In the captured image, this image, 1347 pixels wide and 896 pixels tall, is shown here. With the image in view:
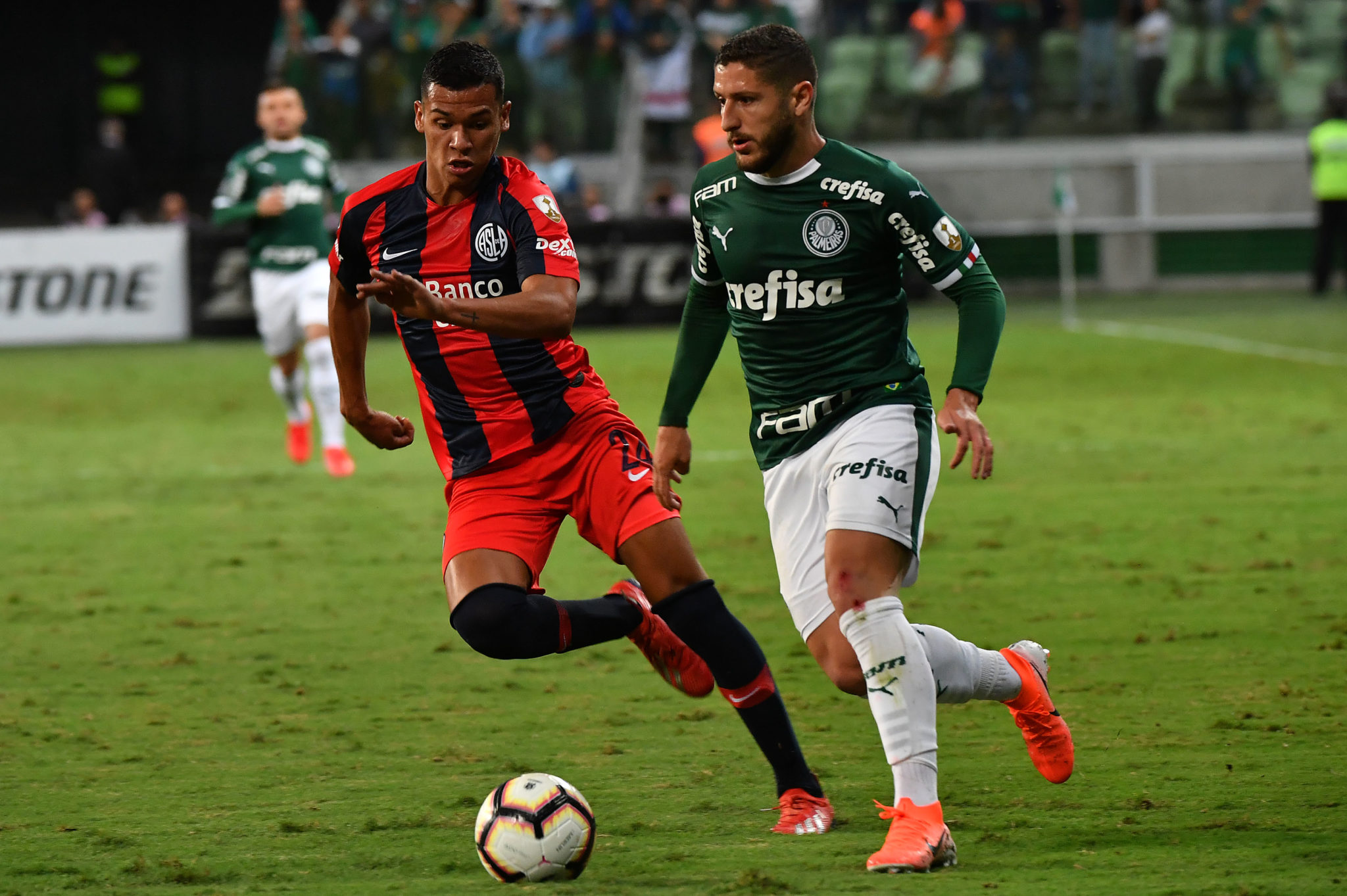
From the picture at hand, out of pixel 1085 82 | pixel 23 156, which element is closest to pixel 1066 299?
pixel 1085 82

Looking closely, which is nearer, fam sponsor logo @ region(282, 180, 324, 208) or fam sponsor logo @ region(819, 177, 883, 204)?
fam sponsor logo @ region(819, 177, 883, 204)

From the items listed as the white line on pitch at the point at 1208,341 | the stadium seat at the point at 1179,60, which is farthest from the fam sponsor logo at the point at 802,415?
the stadium seat at the point at 1179,60

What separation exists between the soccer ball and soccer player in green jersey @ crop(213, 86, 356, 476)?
7881mm

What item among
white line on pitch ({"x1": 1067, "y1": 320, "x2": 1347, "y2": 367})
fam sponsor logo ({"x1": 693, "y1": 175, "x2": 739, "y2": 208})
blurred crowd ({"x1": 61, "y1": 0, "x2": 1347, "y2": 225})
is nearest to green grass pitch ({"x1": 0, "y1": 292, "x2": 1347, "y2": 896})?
fam sponsor logo ({"x1": 693, "y1": 175, "x2": 739, "y2": 208})

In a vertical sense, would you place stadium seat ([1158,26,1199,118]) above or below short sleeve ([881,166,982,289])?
below

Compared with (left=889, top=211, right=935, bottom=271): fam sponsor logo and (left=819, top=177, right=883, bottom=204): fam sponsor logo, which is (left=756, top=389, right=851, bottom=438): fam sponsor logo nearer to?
(left=889, top=211, right=935, bottom=271): fam sponsor logo

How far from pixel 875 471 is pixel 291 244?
848 cm

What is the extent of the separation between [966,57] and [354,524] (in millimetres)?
16790

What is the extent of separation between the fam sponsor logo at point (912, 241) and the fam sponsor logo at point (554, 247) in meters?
0.89

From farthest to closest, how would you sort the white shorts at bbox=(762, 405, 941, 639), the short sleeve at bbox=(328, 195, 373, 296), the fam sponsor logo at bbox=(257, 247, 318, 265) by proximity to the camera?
the fam sponsor logo at bbox=(257, 247, 318, 265), the short sleeve at bbox=(328, 195, 373, 296), the white shorts at bbox=(762, 405, 941, 639)

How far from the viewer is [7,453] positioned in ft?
43.6

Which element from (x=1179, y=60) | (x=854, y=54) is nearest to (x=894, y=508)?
(x=854, y=54)

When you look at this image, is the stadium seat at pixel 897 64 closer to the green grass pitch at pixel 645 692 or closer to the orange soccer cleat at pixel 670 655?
the green grass pitch at pixel 645 692

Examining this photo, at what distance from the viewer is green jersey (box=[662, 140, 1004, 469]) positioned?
4.52 metres
